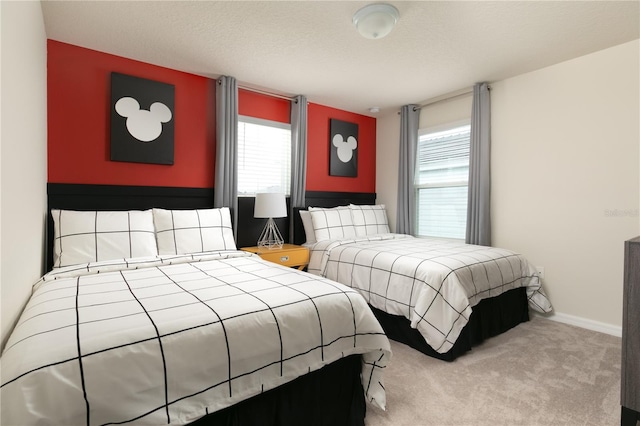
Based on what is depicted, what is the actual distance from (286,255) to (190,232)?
3.24 ft

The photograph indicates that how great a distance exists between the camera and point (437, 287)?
7.35ft

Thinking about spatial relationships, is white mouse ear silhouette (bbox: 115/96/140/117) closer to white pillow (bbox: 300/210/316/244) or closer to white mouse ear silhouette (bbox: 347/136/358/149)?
white pillow (bbox: 300/210/316/244)

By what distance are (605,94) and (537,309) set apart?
191 cm

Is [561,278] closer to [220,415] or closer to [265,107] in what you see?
[220,415]

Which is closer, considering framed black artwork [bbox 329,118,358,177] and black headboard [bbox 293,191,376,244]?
black headboard [bbox 293,191,376,244]

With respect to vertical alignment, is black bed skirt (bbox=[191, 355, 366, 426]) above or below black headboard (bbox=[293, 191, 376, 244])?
below

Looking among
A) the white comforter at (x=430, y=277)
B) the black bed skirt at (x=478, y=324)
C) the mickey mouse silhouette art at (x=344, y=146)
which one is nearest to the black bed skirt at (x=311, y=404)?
the white comforter at (x=430, y=277)

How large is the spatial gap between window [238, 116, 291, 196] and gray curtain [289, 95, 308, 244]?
0.11m

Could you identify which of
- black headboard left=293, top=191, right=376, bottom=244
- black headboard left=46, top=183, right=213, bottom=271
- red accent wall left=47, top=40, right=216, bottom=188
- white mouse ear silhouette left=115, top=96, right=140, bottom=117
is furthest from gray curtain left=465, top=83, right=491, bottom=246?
white mouse ear silhouette left=115, top=96, right=140, bottom=117

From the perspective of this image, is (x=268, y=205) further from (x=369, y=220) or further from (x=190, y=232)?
(x=369, y=220)

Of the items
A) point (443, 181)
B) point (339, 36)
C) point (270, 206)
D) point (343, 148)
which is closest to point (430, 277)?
point (270, 206)

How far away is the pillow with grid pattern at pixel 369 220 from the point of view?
3.88 meters

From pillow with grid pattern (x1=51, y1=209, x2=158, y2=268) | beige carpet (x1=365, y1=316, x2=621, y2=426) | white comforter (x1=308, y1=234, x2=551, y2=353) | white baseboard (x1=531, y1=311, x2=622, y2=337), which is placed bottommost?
beige carpet (x1=365, y1=316, x2=621, y2=426)

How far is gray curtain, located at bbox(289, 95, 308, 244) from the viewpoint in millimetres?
3781
